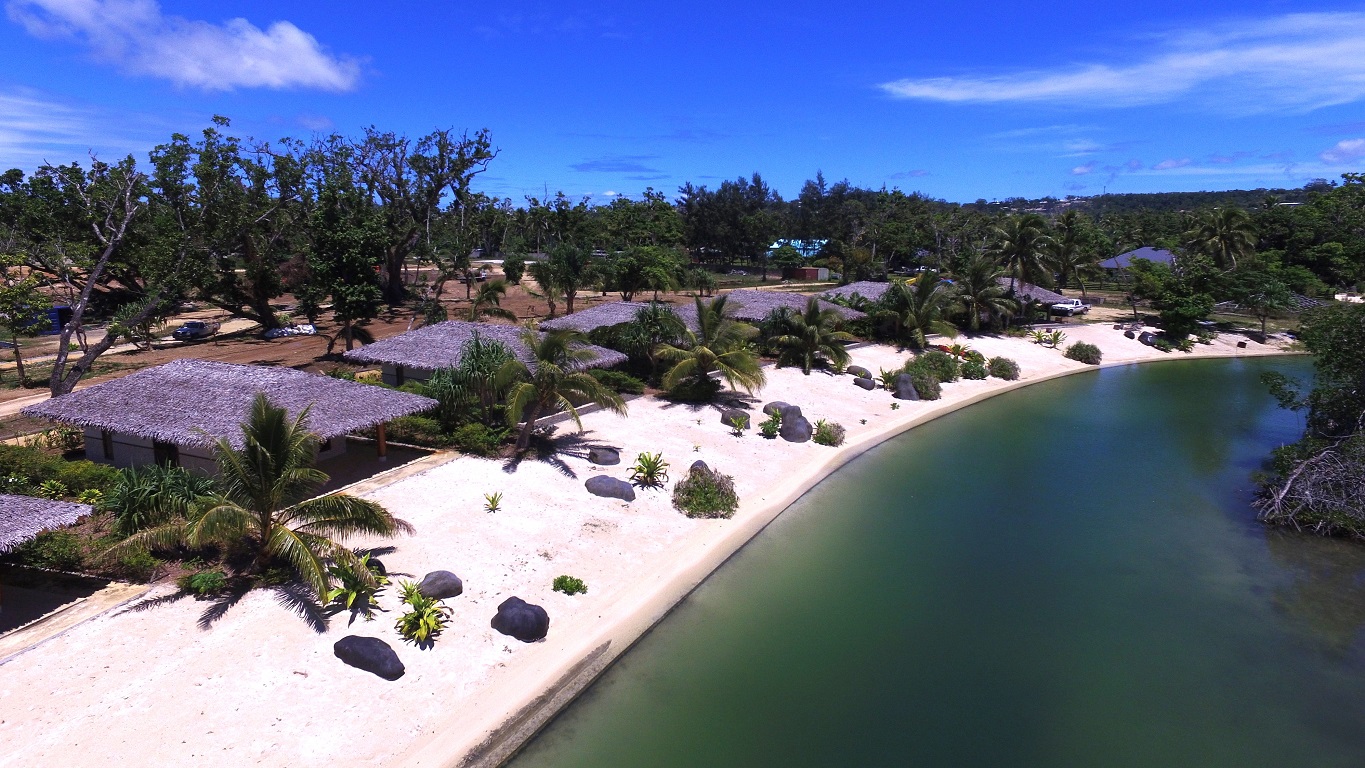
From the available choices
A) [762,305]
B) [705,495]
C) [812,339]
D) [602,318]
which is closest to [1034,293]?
[762,305]

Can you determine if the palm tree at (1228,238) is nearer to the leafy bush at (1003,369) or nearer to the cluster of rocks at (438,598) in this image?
the leafy bush at (1003,369)

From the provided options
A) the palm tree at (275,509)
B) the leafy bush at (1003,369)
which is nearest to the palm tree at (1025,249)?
the leafy bush at (1003,369)

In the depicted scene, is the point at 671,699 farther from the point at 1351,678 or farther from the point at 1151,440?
the point at 1151,440

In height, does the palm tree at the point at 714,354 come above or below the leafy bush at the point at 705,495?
above

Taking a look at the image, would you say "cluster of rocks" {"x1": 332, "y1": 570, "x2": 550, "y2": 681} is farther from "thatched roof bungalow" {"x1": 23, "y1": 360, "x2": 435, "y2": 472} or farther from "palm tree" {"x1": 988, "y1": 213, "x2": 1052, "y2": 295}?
"palm tree" {"x1": 988, "y1": 213, "x2": 1052, "y2": 295}

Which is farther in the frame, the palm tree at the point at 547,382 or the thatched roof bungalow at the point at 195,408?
the palm tree at the point at 547,382

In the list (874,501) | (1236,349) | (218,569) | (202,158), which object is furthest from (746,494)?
(1236,349)
